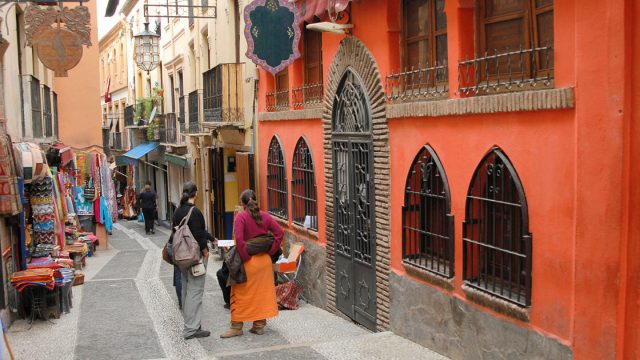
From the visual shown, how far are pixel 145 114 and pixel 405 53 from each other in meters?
22.2

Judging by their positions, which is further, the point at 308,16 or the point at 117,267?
the point at 117,267

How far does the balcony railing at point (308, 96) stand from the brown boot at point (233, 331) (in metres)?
3.77

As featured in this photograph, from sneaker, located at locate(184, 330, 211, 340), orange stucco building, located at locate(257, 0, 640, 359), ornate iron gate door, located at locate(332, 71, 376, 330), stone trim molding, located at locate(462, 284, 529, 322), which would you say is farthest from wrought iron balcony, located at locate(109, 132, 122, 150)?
stone trim molding, located at locate(462, 284, 529, 322)

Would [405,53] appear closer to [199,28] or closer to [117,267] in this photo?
[117,267]

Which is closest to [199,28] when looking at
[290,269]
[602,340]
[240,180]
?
[240,180]

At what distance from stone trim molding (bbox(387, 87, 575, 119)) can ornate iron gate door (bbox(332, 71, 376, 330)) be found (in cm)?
110

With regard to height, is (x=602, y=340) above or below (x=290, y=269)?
above

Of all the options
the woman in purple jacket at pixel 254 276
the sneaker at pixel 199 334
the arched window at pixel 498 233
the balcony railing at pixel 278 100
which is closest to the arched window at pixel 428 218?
the arched window at pixel 498 233

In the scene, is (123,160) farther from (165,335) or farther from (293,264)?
(165,335)

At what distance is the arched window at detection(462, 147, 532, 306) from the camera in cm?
588

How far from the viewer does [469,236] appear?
663 centimetres

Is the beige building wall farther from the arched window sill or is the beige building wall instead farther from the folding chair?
the arched window sill

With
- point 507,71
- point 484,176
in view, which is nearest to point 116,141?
point 484,176

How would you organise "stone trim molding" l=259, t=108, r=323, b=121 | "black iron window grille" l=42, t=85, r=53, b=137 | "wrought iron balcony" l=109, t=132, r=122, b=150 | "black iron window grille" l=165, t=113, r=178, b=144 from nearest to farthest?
"stone trim molding" l=259, t=108, r=323, b=121 < "black iron window grille" l=42, t=85, r=53, b=137 < "black iron window grille" l=165, t=113, r=178, b=144 < "wrought iron balcony" l=109, t=132, r=122, b=150
